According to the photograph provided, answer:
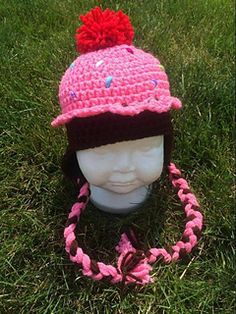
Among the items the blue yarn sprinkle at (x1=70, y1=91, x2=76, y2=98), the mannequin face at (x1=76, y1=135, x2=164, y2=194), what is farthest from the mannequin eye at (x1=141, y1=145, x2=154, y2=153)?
the blue yarn sprinkle at (x1=70, y1=91, x2=76, y2=98)

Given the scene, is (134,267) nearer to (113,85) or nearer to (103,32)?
(113,85)

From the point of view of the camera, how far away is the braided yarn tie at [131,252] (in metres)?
1.69

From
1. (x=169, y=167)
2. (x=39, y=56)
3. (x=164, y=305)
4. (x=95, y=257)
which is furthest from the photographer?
(x=39, y=56)

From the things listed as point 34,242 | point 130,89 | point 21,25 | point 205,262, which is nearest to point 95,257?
point 34,242

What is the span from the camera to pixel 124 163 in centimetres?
163

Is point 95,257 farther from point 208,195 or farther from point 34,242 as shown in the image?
point 208,195

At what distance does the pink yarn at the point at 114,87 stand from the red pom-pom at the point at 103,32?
0.20 ft

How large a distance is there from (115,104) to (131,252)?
48cm

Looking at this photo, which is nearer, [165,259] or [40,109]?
[165,259]

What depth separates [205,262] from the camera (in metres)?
1.78

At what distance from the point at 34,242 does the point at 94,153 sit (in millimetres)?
421

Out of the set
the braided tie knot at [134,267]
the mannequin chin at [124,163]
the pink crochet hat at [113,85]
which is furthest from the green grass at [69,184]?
the pink crochet hat at [113,85]

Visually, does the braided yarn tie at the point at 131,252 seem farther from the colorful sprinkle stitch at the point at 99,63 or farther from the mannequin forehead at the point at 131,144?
the colorful sprinkle stitch at the point at 99,63

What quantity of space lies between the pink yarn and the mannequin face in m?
0.12
